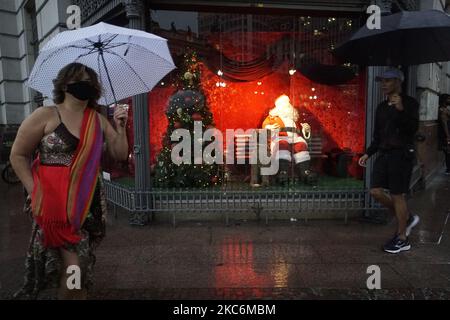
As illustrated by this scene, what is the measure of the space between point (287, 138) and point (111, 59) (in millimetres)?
4564

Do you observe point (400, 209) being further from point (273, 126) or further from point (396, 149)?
point (273, 126)

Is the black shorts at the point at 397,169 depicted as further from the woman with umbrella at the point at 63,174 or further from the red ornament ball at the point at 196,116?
the woman with umbrella at the point at 63,174

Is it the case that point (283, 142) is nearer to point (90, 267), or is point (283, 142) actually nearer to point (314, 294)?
point (314, 294)

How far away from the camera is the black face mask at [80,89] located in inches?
115

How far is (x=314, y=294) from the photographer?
395 centimetres

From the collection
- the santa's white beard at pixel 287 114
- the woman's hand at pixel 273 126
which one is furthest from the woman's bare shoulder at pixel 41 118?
the santa's white beard at pixel 287 114

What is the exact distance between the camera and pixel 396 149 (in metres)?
4.86

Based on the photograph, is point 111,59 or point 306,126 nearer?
point 111,59

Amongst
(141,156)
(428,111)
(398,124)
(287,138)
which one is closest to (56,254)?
(141,156)

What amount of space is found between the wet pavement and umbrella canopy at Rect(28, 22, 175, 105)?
1935 millimetres

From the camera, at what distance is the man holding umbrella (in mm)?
4770

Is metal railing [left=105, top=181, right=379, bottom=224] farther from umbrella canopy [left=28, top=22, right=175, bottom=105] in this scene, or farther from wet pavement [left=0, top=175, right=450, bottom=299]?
umbrella canopy [left=28, top=22, right=175, bottom=105]

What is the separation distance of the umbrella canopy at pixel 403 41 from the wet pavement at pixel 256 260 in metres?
2.29

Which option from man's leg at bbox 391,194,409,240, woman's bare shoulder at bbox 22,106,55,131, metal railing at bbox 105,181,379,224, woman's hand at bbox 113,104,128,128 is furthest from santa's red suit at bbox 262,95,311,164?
woman's bare shoulder at bbox 22,106,55,131
